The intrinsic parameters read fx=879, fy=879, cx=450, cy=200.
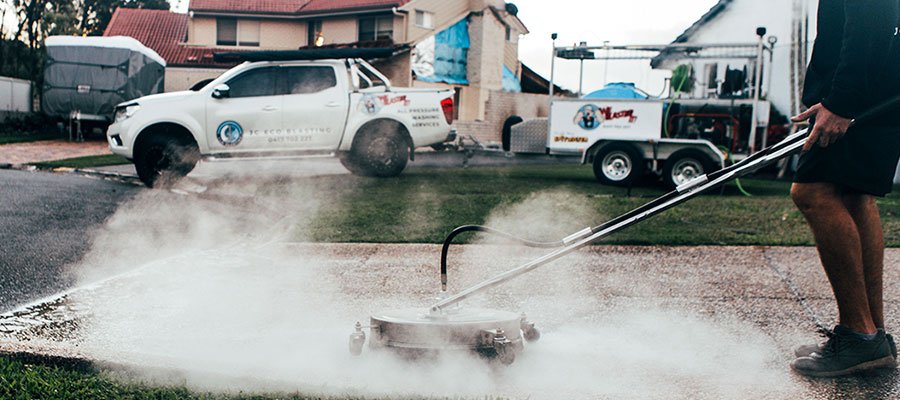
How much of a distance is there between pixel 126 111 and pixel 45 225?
16.0 feet

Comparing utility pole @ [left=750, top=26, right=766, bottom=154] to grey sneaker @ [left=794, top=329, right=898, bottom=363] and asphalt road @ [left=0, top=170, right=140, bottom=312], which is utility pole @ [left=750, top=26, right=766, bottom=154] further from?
grey sneaker @ [left=794, top=329, right=898, bottom=363]

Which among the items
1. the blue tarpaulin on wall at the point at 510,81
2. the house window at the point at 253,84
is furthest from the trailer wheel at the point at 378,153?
the blue tarpaulin on wall at the point at 510,81

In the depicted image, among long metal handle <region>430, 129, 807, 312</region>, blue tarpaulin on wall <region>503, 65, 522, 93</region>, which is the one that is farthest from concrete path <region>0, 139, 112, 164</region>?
blue tarpaulin on wall <region>503, 65, 522, 93</region>

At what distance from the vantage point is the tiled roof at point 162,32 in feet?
107

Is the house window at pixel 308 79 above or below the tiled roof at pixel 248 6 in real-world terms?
below

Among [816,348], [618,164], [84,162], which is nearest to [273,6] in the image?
[84,162]

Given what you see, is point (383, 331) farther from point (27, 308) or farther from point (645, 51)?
point (645, 51)

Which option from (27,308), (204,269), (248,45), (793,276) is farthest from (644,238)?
(248,45)

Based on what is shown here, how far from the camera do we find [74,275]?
16.1ft

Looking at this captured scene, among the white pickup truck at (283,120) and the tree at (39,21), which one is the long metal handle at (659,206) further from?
the tree at (39,21)

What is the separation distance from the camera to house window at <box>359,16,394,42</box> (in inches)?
1171

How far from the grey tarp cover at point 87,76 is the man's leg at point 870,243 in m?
22.4

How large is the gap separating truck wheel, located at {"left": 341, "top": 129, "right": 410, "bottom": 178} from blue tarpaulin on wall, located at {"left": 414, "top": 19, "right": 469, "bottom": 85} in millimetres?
17462

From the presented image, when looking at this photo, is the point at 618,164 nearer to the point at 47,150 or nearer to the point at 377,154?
the point at 377,154
